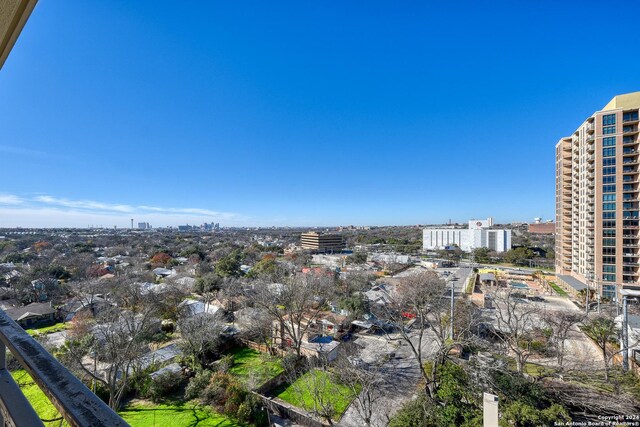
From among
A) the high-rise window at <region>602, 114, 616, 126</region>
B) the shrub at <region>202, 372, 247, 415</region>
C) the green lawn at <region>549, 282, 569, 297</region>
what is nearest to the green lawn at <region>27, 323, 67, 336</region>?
the shrub at <region>202, 372, 247, 415</region>

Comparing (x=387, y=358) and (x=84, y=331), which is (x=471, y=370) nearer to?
(x=387, y=358)

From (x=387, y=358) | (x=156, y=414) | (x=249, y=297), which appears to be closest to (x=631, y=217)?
(x=387, y=358)

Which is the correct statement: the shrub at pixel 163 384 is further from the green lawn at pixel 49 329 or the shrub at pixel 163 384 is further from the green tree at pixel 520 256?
the green tree at pixel 520 256

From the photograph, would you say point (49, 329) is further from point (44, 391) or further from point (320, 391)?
point (44, 391)

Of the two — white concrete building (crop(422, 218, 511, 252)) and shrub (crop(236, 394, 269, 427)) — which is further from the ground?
white concrete building (crop(422, 218, 511, 252))

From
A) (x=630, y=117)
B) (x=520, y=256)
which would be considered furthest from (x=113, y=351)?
(x=520, y=256)

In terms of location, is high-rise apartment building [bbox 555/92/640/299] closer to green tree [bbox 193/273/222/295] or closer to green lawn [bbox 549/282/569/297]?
green lawn [bbox 549/282/569/297]
